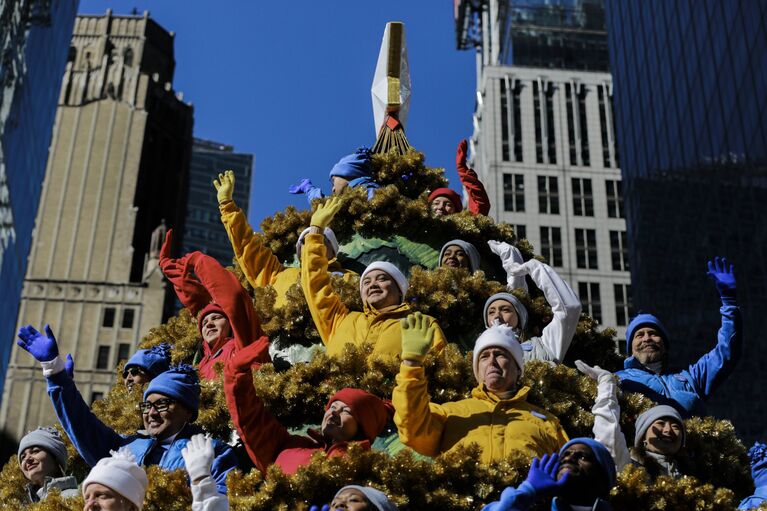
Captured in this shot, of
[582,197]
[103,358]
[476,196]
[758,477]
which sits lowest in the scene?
[758,477]

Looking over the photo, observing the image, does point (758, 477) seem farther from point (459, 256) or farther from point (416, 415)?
point (459, 256)

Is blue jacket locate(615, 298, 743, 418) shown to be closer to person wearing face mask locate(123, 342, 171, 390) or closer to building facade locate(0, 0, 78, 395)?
person wearing face mask locate(123, 342, 171, 390)

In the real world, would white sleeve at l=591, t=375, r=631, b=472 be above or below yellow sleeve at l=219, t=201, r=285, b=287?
below

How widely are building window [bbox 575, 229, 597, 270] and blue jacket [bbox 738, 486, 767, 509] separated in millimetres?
73422

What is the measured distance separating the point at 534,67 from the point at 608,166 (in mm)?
10879

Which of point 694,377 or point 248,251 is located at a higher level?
point 248,251

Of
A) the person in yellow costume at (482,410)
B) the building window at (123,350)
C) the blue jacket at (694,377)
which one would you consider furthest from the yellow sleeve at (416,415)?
the building window at (123,350)

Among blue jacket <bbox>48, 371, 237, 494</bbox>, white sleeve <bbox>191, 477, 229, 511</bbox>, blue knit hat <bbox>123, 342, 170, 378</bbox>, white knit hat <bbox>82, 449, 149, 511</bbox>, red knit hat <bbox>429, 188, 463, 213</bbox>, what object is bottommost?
white sleeve <bbox>191, 477, 229, 511</bbox>

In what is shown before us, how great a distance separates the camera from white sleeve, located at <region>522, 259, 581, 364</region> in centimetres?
1067

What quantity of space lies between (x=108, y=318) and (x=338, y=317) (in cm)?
7789

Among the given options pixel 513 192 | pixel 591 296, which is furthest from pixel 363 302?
pixel 513 192

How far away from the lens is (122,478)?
25.0 feet

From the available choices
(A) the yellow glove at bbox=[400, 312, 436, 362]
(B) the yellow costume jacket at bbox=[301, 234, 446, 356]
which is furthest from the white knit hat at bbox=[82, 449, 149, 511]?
(B) the yellow costume jacket at bbox=[301, 234, 446, 356]

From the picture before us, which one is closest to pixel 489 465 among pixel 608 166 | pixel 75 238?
pixel 608 166
